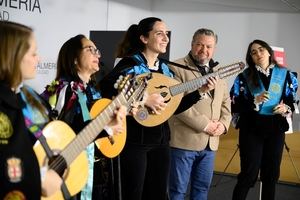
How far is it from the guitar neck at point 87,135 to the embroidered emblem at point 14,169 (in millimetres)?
295

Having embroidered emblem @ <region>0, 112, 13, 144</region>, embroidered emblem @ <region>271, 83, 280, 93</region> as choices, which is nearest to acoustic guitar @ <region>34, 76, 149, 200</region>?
embroidered emblem @ <region>0, 112, 13, 144</region>

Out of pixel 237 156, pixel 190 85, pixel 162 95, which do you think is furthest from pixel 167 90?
pixel 237 156

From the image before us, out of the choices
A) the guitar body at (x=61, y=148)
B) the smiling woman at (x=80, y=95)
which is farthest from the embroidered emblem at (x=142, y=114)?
the guitar body at (x=61, y=148)

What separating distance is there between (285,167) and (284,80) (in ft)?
7.47

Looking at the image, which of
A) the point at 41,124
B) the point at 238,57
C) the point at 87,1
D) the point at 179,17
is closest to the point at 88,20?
the point at 87,1

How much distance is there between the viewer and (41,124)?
1.51 meters

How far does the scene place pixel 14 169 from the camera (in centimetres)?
122

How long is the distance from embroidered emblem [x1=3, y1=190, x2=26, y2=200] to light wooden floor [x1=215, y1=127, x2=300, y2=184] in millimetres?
4413

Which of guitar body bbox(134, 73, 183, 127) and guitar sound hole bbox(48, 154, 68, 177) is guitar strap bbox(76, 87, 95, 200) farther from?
guitar sound hole bbox(48, 154, 68, 177)

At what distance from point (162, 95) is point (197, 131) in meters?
0.43

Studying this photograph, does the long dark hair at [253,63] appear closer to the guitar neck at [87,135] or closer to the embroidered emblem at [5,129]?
the guitar neck at [87,135]

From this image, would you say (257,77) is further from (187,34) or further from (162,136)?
(187,34)

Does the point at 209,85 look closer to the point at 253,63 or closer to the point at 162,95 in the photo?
the point at 162,95

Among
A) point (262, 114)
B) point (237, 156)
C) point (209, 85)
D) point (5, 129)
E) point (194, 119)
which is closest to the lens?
point (5, 129)
